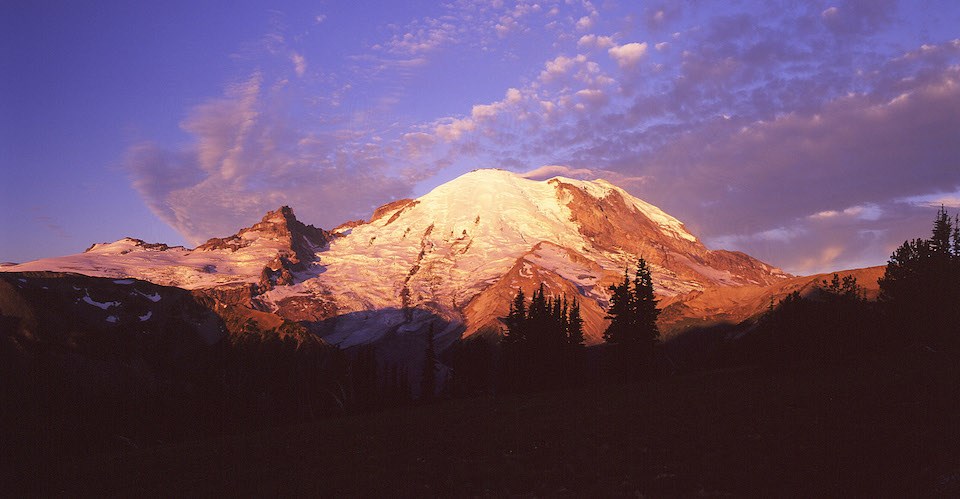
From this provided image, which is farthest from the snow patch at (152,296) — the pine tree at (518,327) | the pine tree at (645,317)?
the pine tree at (645,317)

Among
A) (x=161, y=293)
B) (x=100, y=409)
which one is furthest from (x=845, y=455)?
(x=161, y=293)

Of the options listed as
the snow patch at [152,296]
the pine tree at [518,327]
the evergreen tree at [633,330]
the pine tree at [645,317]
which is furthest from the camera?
the snow patch at [152,296]

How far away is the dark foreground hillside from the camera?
17.7 m

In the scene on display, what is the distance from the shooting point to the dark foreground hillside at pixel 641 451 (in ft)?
58.1

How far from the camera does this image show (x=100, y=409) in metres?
81.9

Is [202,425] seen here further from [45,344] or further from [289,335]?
[289,335]

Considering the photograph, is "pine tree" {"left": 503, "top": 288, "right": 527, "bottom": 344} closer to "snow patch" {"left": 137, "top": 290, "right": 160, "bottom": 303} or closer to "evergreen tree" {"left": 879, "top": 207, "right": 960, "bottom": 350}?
"evergreen tree" {"left": 879, "top": 207, "right": 960, "bottom": 350}

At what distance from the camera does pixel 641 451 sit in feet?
73.3

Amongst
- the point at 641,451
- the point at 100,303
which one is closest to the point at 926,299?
the point at 641,451

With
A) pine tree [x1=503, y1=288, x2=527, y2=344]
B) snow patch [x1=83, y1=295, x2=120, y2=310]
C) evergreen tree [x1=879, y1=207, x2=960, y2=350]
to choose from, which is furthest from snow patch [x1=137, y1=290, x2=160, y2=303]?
evergreen tree [x1=879, y1=207, x2=960, y2=350]

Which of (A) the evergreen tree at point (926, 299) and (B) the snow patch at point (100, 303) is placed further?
(B) the snow patch at point (100, 303)

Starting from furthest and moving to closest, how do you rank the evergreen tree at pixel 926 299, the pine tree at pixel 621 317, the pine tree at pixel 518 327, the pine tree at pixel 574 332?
the pine tree at pixel 574 332
the pine tree at pixel 518 327
the pine tree at pixel 621 317
the evergreen tree at pixel 926 299

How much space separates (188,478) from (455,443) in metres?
10.9

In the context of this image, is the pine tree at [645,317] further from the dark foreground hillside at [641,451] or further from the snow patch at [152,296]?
the snow patch at [152,296]
